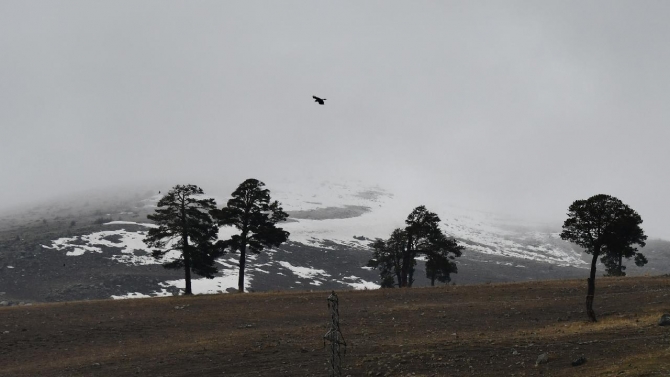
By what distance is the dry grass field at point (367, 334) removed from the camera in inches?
878

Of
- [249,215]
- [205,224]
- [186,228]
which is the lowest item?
[186,228]

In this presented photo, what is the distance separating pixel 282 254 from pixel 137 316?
5914 inches

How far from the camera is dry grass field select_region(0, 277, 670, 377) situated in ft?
73.2

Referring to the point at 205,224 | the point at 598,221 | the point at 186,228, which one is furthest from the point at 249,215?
the point at 598,221

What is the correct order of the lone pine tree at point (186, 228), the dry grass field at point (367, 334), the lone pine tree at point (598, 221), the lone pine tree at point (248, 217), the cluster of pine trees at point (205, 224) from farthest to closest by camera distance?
the lone pine tree at point (248, 217) → the cluster of pine trees at point (205, 224) → the lone pine tree at point (186, 228) → the lone pine tree at point (598, 221) → the dry grass field at point (367, 334)

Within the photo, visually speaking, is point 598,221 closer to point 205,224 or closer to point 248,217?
point 248,217

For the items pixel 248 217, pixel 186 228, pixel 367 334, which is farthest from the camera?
pixel 248 217

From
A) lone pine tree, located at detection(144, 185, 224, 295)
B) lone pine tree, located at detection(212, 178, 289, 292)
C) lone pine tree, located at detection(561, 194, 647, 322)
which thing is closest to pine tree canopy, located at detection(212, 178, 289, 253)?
lone pine tree, located at detection(212, 178, 289, 292)

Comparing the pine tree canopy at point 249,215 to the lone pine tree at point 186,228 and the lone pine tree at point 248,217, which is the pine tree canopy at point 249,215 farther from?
the lone pine tree at point 186,228

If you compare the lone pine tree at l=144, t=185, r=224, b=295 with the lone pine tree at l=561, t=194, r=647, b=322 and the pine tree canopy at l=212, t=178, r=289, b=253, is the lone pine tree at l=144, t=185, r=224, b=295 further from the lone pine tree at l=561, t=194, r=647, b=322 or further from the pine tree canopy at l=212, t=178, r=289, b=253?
the lone pine tree at l=561, t=194, r=647, b=322

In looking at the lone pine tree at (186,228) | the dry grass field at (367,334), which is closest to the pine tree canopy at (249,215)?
the lone pine tree at (186,228)

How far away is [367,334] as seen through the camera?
28172 millimetres

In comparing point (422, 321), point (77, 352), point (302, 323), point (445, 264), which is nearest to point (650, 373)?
point (422, 321)

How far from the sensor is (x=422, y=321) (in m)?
30.1
